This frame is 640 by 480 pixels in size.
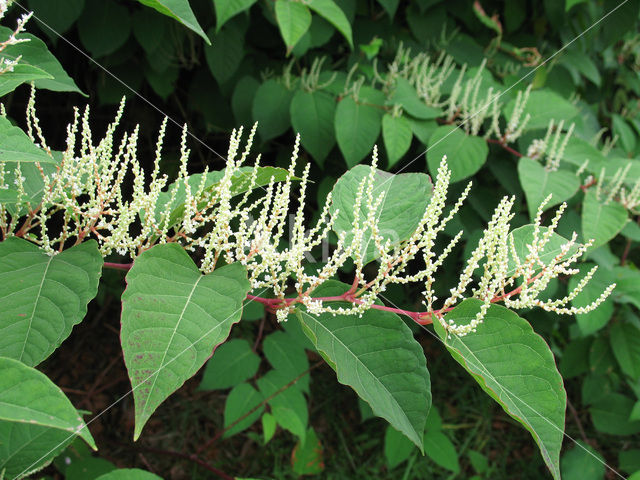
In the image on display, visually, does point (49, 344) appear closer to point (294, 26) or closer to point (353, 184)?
point (353, 184)

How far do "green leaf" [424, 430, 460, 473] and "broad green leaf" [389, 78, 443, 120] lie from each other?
1406 millimetres

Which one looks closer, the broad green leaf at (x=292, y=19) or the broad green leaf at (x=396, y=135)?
the broad green leaf at (x=292, y=19)

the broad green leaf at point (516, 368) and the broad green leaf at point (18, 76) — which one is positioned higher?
the broad green leaf at point (18, 76)

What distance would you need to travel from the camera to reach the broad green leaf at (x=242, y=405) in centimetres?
213

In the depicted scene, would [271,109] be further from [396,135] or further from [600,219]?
[600,219]

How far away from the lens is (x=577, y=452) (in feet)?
9.26

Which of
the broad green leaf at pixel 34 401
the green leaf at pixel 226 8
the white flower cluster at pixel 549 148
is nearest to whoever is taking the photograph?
the broad green leaf at pixel 34 401

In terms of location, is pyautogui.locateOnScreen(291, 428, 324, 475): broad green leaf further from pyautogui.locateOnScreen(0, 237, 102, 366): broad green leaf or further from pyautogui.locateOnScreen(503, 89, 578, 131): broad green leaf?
pyautogui.locateOnScreen(0, 237, 102, 366): broad green leaf

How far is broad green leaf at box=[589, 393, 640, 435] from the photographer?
292 centimetres

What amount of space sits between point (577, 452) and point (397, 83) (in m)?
1.96

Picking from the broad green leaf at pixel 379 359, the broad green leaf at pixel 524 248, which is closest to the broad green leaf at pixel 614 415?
the broad green leaf at pixel 524 248

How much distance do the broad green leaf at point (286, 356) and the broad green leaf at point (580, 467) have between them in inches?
58.0

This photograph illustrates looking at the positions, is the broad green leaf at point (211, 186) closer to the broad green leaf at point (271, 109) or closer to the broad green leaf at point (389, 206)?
the broad green leaf at point (389, 206)

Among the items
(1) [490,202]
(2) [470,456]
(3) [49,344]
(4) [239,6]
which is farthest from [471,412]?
(3) [49,344]
